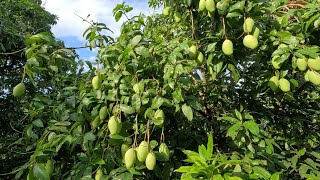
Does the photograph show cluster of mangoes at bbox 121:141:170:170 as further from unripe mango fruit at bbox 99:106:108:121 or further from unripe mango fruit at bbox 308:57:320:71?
unripe mango fruit at bbox 308:57:320:71

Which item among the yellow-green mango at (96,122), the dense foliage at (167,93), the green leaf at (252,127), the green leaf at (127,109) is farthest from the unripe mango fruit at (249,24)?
the yellow-green mango at (96,122)

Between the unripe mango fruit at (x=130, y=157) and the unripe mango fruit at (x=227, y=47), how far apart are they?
1.61 feet

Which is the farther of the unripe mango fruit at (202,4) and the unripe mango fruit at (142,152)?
the unripe mango fruit at (202,4)

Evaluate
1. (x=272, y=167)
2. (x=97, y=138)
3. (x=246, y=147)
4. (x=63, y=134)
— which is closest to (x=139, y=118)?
(x=97, y=138)

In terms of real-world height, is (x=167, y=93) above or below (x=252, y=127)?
above

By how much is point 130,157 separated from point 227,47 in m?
0.53

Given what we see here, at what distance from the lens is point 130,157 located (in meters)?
1.22

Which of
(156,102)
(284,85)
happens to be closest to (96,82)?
(156,102)

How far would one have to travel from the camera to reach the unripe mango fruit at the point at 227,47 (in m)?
1.34

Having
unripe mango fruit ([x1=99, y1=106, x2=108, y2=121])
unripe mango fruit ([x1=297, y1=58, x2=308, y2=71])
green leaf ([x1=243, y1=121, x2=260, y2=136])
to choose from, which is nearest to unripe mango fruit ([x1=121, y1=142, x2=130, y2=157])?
unripe mango fruit ([x1=99, y1=106, x2=108, y2=121])

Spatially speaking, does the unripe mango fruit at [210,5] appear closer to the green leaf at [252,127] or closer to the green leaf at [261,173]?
the green leaf at [252,127]

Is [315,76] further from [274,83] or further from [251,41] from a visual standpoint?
[251,41]

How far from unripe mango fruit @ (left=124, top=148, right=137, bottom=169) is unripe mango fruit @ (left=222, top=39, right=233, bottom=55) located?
0.49 m

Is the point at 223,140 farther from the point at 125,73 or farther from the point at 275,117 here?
the point at 125,73
